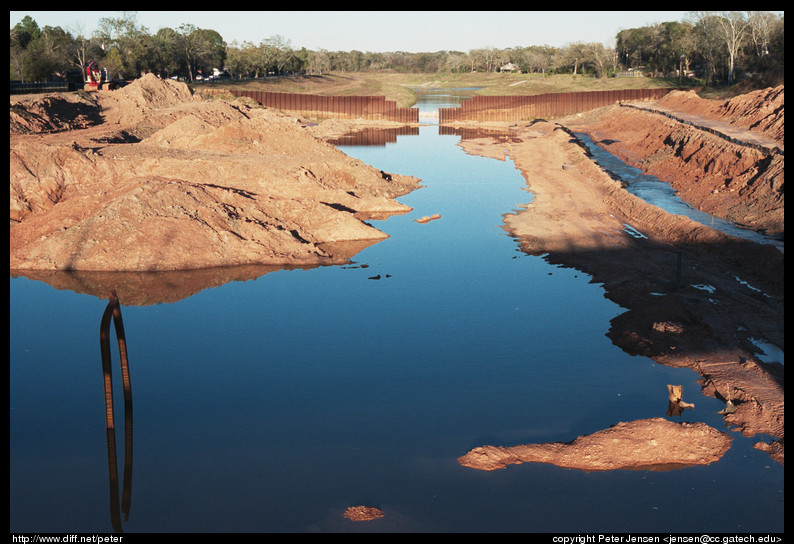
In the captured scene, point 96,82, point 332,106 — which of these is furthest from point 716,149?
point 332,106

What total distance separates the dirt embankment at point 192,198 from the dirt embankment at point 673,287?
7491 mm

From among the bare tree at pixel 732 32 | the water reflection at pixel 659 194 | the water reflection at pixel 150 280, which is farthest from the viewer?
the bare tree at pixel 732 32

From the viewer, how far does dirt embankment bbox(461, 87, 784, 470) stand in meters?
14.5

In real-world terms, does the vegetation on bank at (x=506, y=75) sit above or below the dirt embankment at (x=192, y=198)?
above

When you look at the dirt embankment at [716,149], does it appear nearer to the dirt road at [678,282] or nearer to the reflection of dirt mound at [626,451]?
the dirt road at [678,282]

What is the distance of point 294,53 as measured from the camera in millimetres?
137125

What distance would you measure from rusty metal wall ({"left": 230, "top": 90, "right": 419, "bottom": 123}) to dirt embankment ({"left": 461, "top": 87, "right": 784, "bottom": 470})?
46364 mm

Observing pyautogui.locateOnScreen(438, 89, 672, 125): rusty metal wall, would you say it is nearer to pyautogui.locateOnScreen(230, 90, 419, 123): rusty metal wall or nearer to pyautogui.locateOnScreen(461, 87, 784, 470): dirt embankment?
pyautogui.locateOnScreen(230, 90, 419, 123): rusty metal wall

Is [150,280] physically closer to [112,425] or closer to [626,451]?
[112,425]

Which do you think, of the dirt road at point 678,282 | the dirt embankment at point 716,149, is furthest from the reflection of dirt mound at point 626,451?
the dirt embankment at point 716,149

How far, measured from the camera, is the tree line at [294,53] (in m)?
76.8
